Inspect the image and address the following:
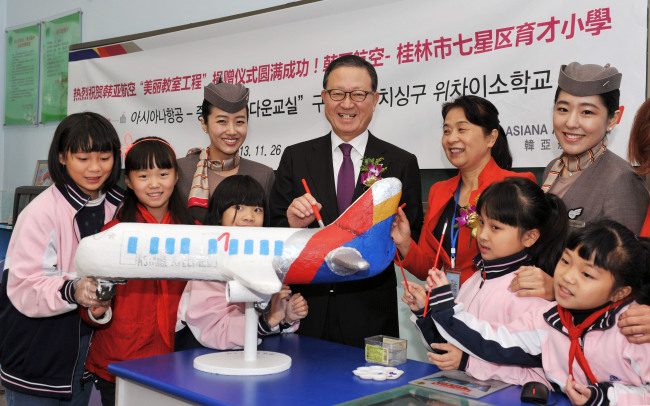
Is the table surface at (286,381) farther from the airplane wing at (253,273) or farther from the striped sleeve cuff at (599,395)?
the airplane wing at (253,273)

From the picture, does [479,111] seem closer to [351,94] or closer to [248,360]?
[351,94]

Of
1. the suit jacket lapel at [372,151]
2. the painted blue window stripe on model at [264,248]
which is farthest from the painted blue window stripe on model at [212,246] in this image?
the suit jacket lapel at [372,151]

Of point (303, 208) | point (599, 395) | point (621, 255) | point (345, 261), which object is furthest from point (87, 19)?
point (599, 395)

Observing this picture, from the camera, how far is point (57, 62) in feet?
16.0

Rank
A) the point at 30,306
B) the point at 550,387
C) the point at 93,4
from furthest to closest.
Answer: the point at 93,4 → the point at 30,306 → the point at 550,387

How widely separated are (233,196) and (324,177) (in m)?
0.40

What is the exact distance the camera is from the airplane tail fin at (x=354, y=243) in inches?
59.9

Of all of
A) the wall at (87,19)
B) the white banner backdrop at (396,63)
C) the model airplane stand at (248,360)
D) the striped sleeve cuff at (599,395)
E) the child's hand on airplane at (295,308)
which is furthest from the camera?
the wall at (87,19)

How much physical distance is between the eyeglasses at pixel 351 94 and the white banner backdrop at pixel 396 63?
0.79 meters

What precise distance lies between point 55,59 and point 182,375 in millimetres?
4109

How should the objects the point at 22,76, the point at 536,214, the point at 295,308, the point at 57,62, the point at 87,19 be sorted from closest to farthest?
the point at 536,214
the point at 295,308
the point at 87,19
the point at 57,62
the point at 22,76

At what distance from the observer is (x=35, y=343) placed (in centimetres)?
189

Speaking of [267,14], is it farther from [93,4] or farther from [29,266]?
[29,266]

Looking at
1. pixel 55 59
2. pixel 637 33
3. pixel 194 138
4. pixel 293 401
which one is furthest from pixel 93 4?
pixel 293 401
